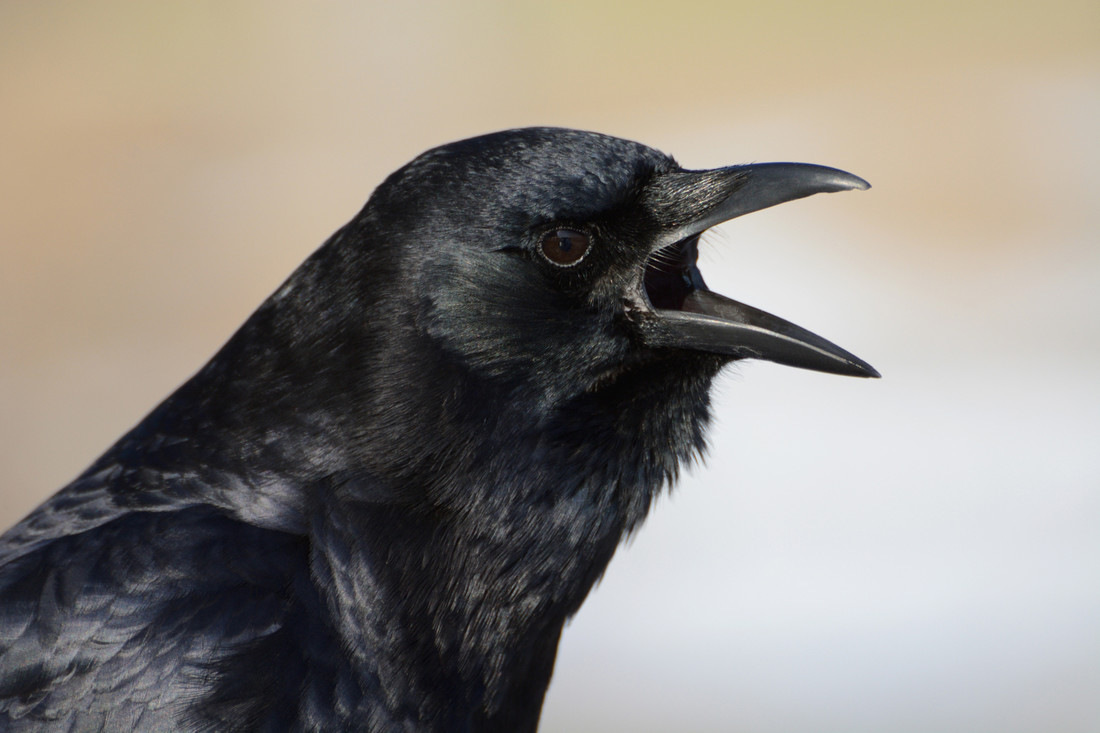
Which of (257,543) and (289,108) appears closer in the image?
(257,543)

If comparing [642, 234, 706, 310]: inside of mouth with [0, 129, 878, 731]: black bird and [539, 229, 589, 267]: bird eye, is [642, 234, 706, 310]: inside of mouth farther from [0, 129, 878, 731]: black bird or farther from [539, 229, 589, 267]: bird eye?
[539, 229, 589, 267]: bird eye

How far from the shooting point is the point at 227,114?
10.4m

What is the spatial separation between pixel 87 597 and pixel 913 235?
315 inches

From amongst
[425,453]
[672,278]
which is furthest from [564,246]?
[425,453]

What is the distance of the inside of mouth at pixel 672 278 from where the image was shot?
2.43 m

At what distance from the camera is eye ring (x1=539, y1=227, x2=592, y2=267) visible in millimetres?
2260

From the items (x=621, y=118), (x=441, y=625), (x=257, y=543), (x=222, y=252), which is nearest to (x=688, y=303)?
(x=441, y=625)

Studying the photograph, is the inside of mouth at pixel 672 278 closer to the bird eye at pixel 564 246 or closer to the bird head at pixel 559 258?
the bird head at pixel 559 258

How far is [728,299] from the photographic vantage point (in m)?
2.41

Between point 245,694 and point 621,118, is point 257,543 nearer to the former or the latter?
point 245,694

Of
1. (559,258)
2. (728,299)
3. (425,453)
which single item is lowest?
A: (425,453)

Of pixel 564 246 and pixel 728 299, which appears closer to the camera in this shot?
pixel 564 246

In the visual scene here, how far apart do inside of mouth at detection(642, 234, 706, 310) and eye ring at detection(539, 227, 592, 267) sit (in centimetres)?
20

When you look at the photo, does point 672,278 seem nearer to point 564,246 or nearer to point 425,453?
point 564,246
